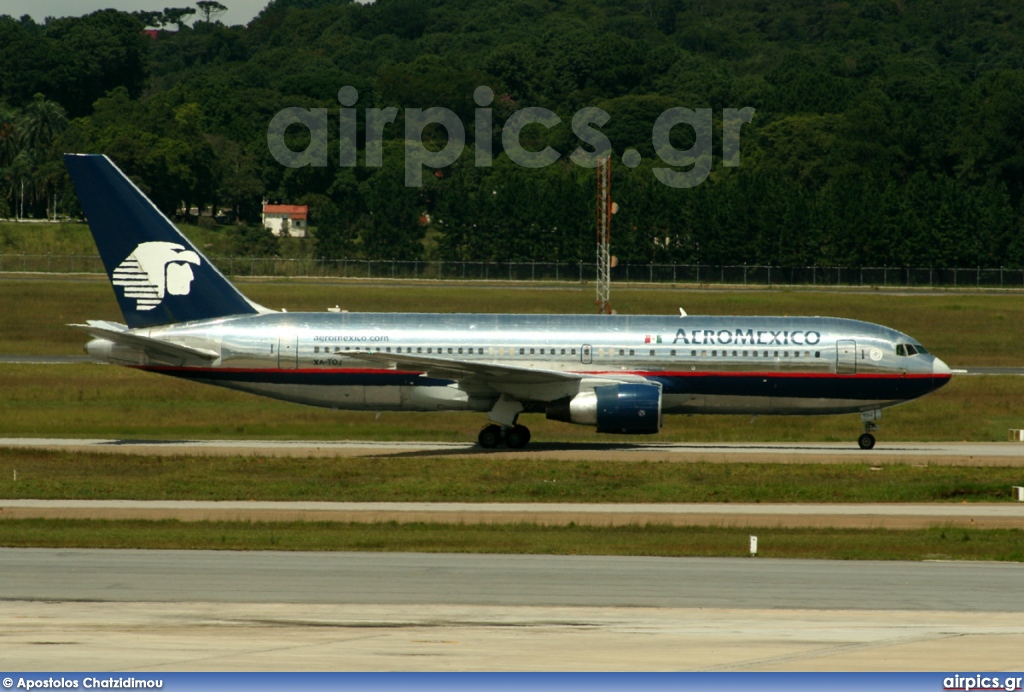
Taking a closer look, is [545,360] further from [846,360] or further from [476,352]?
[846,360]

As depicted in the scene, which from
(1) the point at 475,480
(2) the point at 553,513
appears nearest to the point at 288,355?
(1) the point at 475,480

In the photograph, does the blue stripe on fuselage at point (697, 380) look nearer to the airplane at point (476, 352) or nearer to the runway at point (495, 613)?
the airplane at point (476, 352)

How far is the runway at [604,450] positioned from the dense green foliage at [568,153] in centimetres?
8348

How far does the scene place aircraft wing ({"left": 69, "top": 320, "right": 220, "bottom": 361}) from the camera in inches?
1522

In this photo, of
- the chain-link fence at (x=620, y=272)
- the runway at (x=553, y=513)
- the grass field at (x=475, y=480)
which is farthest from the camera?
the chain-link fence at (x=620, y=272)

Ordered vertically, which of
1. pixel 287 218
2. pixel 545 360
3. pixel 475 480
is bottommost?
pixel 475 480

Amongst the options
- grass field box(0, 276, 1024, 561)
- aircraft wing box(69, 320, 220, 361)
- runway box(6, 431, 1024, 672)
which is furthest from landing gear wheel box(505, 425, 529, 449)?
runway box(6, 431, 1024, 672)

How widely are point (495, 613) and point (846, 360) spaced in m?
23.0

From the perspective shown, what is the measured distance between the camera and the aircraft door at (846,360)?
132 feet

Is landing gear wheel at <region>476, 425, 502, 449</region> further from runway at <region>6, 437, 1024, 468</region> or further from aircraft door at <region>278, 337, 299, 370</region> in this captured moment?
aircraft door at <region>278, 337, 299, 370</region>

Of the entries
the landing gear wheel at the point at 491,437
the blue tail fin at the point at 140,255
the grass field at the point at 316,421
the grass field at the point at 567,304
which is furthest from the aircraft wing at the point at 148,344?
the grass field at the point at 567,304

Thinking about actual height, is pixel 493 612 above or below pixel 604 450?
above

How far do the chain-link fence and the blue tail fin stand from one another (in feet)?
253

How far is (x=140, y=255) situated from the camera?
40.8 meters
